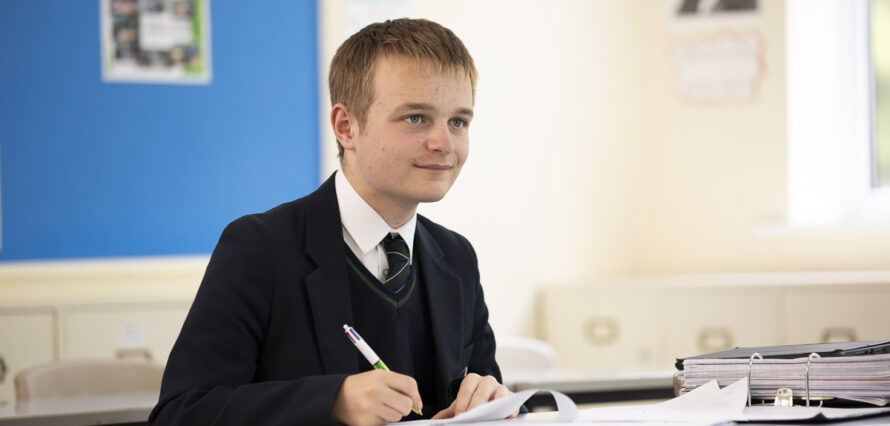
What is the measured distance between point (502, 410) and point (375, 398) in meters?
0.19

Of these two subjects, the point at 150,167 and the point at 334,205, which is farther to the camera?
the point at 150,167

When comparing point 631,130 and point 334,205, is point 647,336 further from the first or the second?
point 334,205

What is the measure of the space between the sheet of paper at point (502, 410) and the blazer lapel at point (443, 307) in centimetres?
20

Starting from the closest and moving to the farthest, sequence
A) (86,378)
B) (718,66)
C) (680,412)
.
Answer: (680,412), (86,378), (718,66)

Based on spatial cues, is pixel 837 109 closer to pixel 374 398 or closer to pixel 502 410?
pixel 502 410

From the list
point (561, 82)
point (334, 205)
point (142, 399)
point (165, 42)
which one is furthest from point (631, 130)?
point (334, 205)

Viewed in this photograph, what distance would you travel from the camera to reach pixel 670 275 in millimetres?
4793

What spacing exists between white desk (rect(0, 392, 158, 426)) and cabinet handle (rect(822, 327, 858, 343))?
2572 mm

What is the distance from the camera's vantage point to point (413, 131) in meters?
1.47

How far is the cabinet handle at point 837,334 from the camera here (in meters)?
3.82

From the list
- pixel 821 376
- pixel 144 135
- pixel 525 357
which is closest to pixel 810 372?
pixel 821 376

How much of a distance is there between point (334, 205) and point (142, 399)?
1045 millimetres

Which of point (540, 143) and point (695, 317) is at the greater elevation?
point (540, 143)

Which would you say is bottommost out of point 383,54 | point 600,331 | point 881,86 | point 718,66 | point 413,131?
point 600,331
